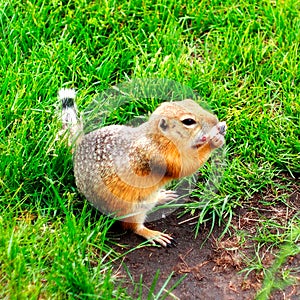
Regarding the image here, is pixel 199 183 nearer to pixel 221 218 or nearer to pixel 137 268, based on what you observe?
pixel 221 218

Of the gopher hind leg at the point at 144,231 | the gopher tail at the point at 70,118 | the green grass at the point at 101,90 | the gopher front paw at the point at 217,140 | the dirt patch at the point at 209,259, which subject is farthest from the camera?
the gopher tail at the point at 70,118

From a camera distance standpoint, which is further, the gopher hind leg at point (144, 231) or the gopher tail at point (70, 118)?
the gopher tail at point (70, 118)

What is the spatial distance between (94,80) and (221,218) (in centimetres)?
156

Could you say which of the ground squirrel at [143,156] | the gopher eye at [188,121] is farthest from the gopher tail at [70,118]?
the gopher eye at [188,121]

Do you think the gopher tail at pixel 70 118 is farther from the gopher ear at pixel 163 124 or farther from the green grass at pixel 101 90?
the gopher ear at pixel 163 124

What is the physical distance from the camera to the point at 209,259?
420cm

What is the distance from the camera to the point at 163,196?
4.57m

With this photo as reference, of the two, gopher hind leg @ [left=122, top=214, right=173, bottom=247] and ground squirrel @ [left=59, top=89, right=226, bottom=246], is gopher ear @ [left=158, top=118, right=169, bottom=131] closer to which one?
ground squirrel @ [left=59, top=89, right=226, bottom=246]

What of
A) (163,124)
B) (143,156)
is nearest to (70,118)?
(143,156)

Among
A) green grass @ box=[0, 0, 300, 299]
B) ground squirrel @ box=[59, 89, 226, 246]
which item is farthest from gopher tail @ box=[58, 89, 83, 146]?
ground squirrel @ box=[59, 89, 226, 246]

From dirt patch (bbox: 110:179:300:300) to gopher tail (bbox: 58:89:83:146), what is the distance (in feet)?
2.58

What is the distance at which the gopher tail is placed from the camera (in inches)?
180

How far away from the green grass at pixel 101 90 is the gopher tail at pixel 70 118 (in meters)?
0.07

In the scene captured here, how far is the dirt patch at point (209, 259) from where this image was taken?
399 centimetres
